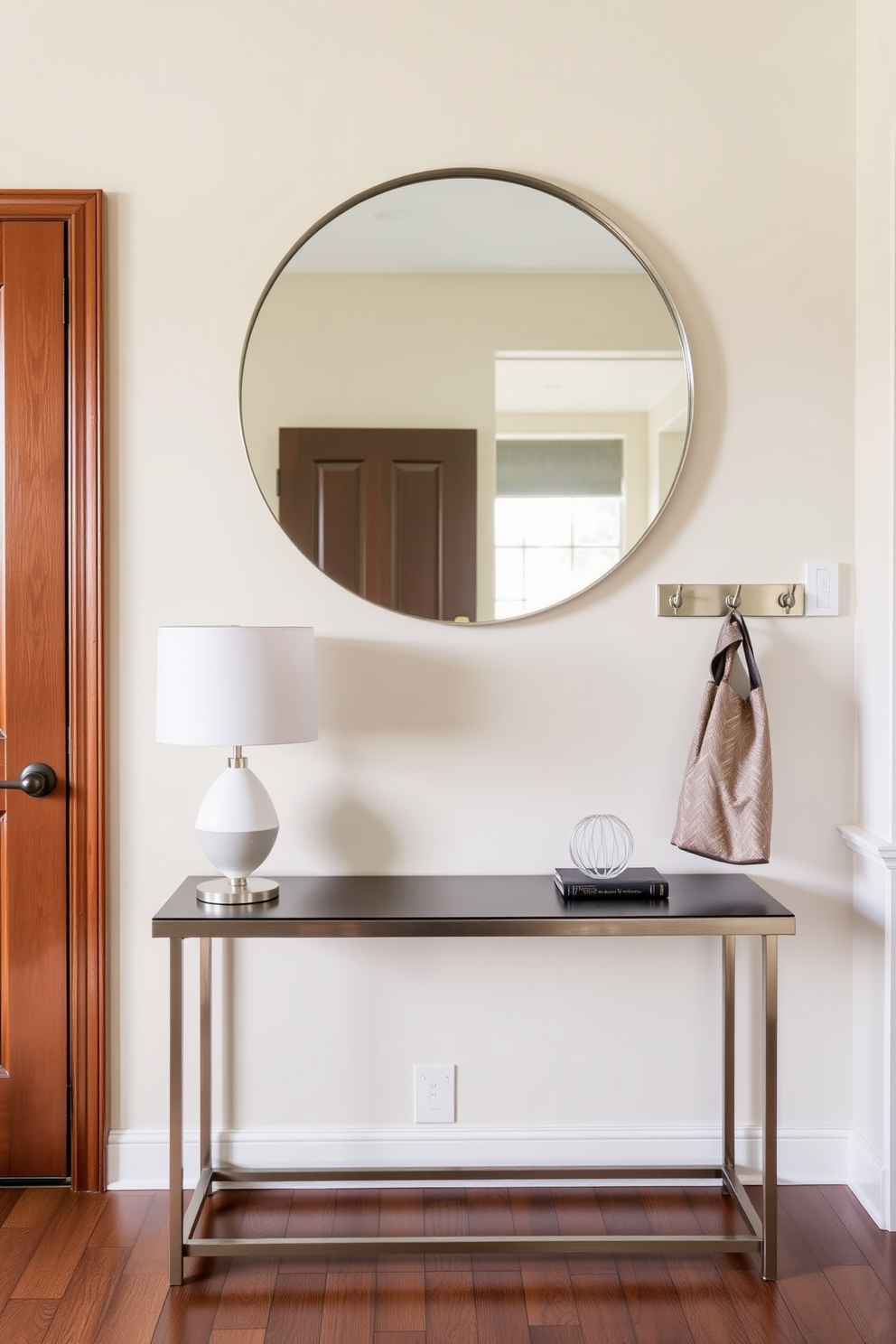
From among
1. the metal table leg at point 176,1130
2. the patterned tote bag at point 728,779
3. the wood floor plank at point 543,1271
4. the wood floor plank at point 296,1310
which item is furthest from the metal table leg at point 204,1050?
the patterned tote bag at point 728,779

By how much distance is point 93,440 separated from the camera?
2.08 meters

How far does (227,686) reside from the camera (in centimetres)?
178

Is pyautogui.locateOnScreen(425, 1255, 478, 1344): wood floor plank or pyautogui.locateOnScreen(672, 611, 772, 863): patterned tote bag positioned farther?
pyautogui.locateOnScreen(672, 611, 772, 863): patterned tote bag

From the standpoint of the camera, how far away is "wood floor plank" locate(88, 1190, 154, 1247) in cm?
194

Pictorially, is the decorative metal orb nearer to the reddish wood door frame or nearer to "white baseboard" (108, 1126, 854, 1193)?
"white baseboard" (108, 1126, 854, 1193)

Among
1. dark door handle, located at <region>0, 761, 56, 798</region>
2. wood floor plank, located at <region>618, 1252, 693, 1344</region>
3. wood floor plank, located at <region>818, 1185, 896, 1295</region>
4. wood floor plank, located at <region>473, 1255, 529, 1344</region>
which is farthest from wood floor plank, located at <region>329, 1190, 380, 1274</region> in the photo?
dark door handle, located at <region>0, 761, 56, 798</region>

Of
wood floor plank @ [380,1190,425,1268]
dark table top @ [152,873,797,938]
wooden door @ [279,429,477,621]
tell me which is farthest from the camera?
wooden door @ [279,429,477,621]

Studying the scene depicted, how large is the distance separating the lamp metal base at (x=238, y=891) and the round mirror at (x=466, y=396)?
633mm

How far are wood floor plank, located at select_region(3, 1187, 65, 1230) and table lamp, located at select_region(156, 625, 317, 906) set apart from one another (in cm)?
78

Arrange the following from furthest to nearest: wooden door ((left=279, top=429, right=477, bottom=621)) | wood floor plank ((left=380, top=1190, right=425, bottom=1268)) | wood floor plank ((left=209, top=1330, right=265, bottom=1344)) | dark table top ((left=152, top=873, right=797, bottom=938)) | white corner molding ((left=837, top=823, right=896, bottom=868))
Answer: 1. wooden door ((left=279, top=429, right=477, bottom=621))
2. white corner molding ((left=837, top=823, right=896, bottom=868))
3. wood floor plank ((left=380, top=1190, right=425, bottom=1268))
4. dark table top ((left=152, top=873, right=797, bottom=938))
5. wood floor plank ((left=209, top=1330, right=265, bottom=1344))

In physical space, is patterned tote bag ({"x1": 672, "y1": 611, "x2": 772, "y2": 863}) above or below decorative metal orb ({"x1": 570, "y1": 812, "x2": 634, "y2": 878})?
above

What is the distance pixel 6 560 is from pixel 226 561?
47 cm

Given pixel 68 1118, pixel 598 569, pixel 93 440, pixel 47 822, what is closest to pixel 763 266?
pixel 598 569

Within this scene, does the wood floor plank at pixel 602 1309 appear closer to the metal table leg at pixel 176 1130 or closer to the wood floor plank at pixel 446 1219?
the wood floor plank at pixel 446 1219
